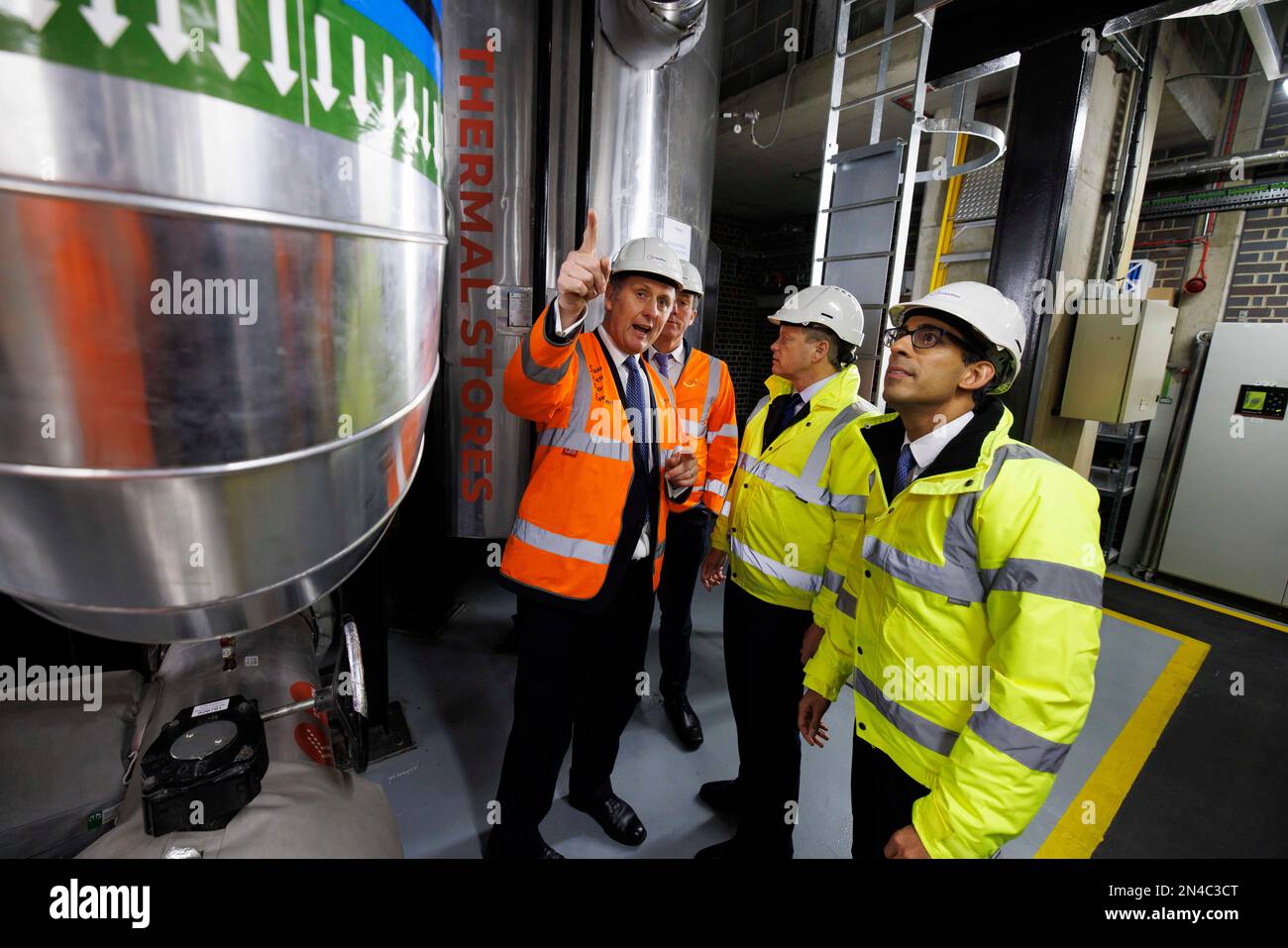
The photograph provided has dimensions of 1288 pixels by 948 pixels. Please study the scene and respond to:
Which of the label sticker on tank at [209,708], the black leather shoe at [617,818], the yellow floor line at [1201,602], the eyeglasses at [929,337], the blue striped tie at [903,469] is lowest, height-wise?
the yellow floor line at [1201,602]

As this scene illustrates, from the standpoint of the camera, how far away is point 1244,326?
4.25 metres

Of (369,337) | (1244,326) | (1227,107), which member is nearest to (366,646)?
Result: (369,337)

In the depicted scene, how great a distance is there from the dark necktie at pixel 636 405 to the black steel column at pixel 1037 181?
2028 mm

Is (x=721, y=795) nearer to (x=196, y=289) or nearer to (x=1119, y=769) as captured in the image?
(x=1119, y=769)

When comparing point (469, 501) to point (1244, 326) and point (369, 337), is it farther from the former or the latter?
point (1244, 326)

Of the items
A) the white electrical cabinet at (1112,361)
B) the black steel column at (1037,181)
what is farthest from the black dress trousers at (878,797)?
the white electrical cabinet at (1112,361)

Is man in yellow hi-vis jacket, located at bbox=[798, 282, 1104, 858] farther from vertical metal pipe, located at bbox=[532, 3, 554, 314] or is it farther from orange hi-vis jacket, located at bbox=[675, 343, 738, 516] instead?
vertical metal pipe, located at bbox=[532, 3, 554, 314]

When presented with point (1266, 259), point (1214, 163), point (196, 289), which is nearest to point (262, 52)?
point (196, 289)

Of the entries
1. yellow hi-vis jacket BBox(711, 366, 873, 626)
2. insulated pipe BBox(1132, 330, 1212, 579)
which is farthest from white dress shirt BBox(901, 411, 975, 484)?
insulated pipe BBox(1132, 330, 1212, 579)

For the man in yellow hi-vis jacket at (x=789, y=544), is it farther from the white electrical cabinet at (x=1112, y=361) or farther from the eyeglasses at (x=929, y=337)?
the white electrical cabinet at (x=1112, y=361)

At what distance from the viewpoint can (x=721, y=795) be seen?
7.04 ft

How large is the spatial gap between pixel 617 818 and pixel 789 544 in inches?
43.5

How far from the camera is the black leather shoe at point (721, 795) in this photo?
2.13 metres

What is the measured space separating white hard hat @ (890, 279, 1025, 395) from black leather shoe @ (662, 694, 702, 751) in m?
1.84
